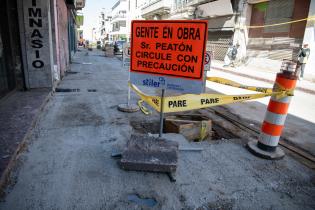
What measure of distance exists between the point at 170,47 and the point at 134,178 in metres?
1.79

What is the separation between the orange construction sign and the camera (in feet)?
10.6

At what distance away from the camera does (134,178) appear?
10.1 feet

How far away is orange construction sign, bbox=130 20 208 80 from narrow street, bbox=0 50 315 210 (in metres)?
1.29

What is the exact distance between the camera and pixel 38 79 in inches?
284

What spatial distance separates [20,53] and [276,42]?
16.4m

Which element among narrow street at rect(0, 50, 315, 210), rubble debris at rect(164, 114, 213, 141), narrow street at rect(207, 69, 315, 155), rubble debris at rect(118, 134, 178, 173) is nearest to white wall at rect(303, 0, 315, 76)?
narrow street at rect(207, 69, 315, 155)

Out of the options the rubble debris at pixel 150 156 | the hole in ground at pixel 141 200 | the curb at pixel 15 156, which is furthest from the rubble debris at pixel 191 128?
the curb at pixel 15 156

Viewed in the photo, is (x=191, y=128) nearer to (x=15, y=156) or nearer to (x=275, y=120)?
(x=275, y=120)

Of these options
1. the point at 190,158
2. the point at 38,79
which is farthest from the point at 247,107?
the point at 38,79

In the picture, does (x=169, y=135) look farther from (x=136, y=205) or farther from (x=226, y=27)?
(x=226, y=27)

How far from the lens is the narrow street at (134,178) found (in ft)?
8.81

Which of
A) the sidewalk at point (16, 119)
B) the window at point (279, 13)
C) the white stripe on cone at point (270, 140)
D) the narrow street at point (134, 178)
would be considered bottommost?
the narrow street at point (134, 178)

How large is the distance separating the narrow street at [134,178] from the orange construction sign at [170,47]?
1.29 metres

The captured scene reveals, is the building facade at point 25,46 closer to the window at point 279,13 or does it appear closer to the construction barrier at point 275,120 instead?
the construction barrier at point 275,120
